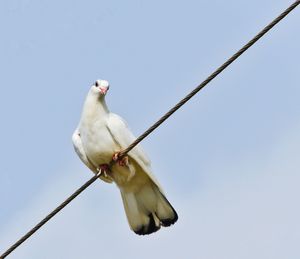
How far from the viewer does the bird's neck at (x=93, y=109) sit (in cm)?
1462

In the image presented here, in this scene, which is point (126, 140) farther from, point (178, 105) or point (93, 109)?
point (178, 105)

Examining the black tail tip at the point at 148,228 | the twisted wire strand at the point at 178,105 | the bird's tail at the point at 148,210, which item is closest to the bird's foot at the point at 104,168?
the bird's tail at the point at 148,210

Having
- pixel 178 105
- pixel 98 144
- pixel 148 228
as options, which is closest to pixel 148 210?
pixel 148 228

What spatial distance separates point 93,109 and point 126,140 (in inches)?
20.4

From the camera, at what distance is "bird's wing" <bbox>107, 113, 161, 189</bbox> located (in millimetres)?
14398

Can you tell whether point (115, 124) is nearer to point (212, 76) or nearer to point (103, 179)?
point (103, 179)

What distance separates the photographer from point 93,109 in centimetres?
1466

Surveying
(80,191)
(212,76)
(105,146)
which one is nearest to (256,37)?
(212,76)

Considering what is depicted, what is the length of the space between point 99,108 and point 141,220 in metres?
1.29

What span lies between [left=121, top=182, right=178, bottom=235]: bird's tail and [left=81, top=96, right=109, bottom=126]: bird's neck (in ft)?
2.90

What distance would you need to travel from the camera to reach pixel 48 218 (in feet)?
39.5

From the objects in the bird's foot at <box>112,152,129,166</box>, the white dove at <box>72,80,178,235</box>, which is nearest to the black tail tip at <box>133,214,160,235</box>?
the white dove at <box>72,80,178,235</box>

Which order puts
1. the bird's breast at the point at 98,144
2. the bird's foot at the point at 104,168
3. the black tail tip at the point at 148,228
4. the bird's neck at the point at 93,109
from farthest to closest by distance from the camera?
1. the black tail tip at the point at 148,228
2. the bird's neck at the point at 93,109
3. the bird's foot at the point at 104,168
4. the bird's breast at the point at 98,144

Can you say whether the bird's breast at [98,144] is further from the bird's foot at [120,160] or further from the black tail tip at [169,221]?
the black tail tip at [169,221]
